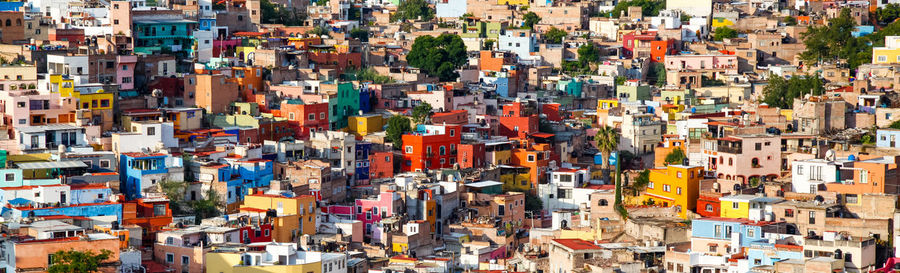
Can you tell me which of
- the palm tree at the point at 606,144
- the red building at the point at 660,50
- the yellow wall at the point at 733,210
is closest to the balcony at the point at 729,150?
the yellow wall at the point at 733,210

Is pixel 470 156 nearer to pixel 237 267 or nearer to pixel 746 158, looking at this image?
pixel 746 158

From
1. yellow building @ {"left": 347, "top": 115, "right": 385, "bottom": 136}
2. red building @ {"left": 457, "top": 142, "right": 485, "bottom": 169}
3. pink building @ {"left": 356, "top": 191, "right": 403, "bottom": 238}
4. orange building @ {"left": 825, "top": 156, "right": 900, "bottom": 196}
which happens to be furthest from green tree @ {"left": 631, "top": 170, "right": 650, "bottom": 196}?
yellow building @ {"left": 347, "top": 115, "right": 385, "bottom": 136}

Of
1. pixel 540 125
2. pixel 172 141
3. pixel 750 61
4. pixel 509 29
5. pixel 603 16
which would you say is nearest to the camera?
pixel 172 141

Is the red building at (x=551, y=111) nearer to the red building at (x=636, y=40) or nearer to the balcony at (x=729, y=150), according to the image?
the red building at (x=636, y=40)

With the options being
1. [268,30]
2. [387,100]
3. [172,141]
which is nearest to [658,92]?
[387,100]

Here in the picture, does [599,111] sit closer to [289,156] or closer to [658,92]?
[658,92]
